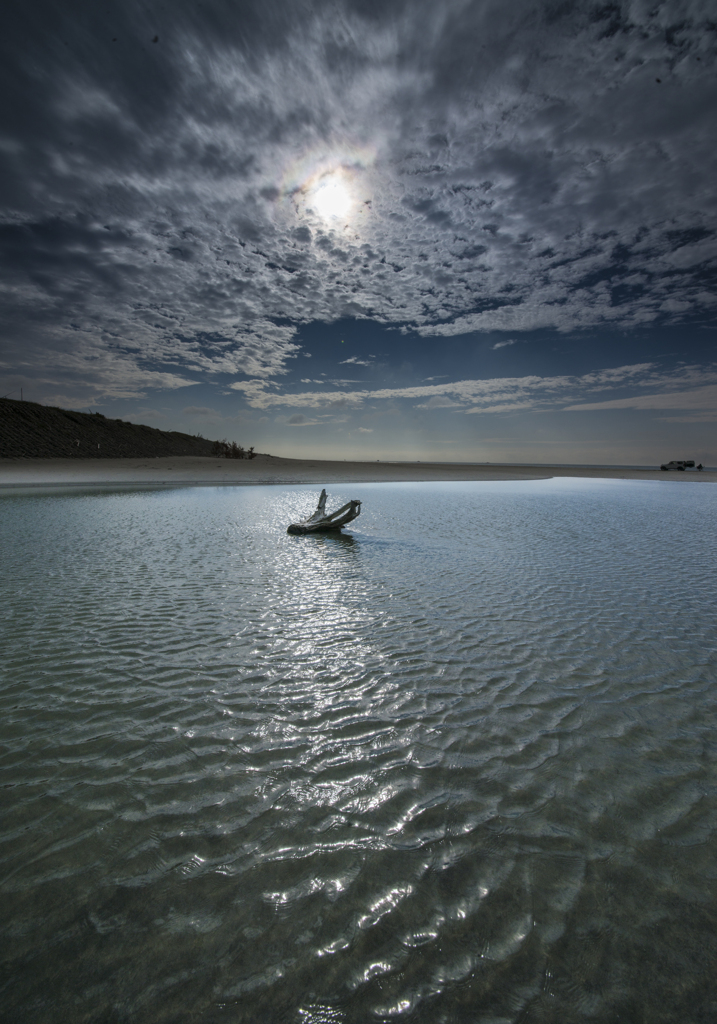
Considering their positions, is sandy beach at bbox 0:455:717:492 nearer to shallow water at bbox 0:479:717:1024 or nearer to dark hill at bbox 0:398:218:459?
dark hill at bbox 0:398:218:459

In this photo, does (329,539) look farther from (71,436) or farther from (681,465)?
(681,465)

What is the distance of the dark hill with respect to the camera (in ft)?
146

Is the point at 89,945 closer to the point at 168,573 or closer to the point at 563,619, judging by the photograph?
the point at 563,619

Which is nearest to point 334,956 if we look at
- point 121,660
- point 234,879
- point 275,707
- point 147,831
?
point 234,879

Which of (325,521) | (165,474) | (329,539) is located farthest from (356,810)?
(165,474)

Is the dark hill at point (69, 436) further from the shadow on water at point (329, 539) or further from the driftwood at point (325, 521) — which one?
the shadow on water at point (329, 539)

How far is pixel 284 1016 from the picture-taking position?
1.89 meters

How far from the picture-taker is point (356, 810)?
301cm

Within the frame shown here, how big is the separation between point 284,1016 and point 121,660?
3.99m

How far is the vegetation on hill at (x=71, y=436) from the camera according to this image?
4441cm

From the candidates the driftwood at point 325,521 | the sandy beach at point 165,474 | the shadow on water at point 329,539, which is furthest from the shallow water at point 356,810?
the sandy beach at point 165,474

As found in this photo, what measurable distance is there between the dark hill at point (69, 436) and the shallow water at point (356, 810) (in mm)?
46926

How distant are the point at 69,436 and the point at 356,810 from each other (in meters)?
57.8

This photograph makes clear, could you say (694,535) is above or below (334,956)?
above
